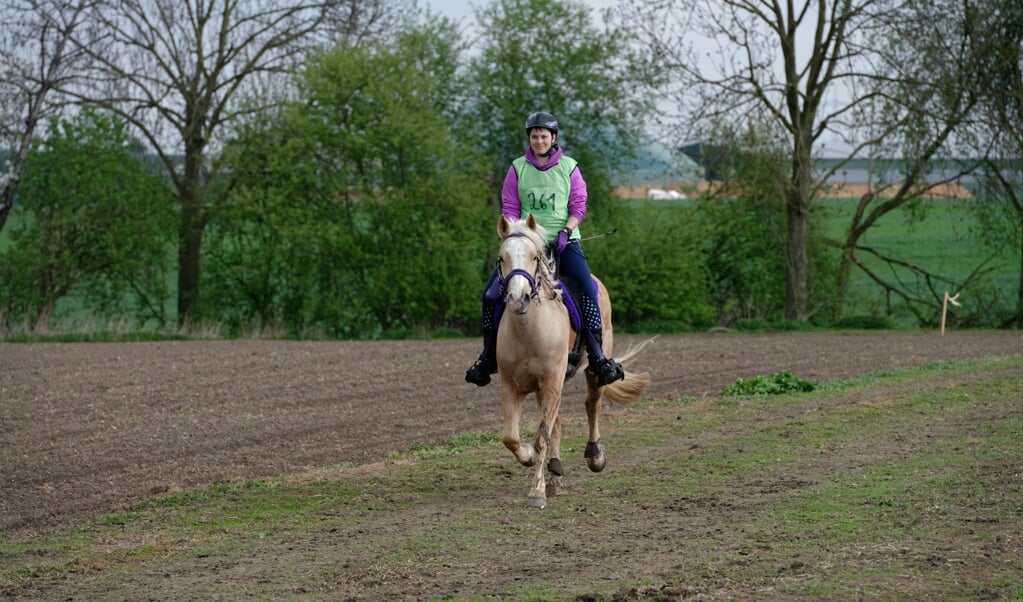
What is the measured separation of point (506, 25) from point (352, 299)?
27.0 feet

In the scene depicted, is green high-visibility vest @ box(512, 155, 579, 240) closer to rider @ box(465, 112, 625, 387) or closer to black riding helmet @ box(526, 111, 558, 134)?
rider @ box(465, 112, 625, 387)

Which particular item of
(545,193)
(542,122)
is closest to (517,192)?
(545,193)

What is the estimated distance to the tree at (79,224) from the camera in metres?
28.1

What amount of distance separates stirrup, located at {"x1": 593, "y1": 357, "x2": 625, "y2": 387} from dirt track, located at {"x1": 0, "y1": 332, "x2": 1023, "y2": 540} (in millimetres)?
2767

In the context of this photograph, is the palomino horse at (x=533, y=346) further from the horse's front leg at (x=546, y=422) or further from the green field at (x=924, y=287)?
the green field at (x=924, y=287)

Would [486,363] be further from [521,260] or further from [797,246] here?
[797,246]

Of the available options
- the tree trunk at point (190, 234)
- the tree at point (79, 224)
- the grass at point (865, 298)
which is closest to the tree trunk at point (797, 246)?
the grass at point (865, 298)

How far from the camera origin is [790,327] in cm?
2933

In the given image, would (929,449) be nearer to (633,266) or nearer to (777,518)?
(777,518)

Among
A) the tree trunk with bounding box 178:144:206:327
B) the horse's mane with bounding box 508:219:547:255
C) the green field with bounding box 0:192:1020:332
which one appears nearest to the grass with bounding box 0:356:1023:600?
the horse's mane with bounding box 508:219:547:255

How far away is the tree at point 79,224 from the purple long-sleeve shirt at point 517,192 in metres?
20.2

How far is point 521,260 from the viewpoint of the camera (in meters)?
8.62

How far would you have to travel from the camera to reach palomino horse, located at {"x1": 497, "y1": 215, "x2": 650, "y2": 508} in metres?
8.73

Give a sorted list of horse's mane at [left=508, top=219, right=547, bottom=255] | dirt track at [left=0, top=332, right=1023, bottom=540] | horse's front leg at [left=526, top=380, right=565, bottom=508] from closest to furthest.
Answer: horse's mane at [left=508, top=219, right=547, bottom=255]
horse's front leg at [left=526, top=380, right=565, bottom=508]
dirt track at [left=0, top=332, right=1023, bottom=540]
